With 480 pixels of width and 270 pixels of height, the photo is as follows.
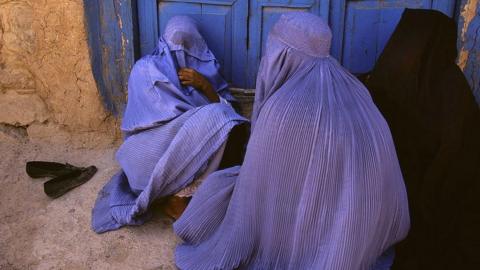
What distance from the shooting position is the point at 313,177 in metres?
2.07

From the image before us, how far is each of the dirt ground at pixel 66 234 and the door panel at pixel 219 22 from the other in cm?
106

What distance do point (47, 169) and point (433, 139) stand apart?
2.36 metres

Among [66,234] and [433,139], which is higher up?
[433,139]

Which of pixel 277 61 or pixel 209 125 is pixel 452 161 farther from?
pixel 209 125

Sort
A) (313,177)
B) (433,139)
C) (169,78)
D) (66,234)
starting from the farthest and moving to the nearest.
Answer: (169,78), (66,234), (433,139), (313,177)

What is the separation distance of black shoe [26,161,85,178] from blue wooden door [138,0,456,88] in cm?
95

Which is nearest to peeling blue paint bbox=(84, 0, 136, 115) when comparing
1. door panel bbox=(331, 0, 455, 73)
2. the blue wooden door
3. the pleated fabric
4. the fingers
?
the blue wooden door

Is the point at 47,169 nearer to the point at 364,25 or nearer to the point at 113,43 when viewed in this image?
the point at 113,43

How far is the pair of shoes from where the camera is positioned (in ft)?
10.3

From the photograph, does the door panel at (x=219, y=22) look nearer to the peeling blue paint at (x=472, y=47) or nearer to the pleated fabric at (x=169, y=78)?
the pleated fabric at (x=169, y=78)

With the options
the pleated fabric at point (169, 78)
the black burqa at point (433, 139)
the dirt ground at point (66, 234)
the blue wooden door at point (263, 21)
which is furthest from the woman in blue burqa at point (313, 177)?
the blue wooden door at point (263, 21)

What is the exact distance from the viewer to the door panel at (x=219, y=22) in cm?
351

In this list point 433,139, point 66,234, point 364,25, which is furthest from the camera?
point 364,25

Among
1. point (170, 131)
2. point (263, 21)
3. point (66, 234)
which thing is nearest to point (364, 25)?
point (263, 21)
